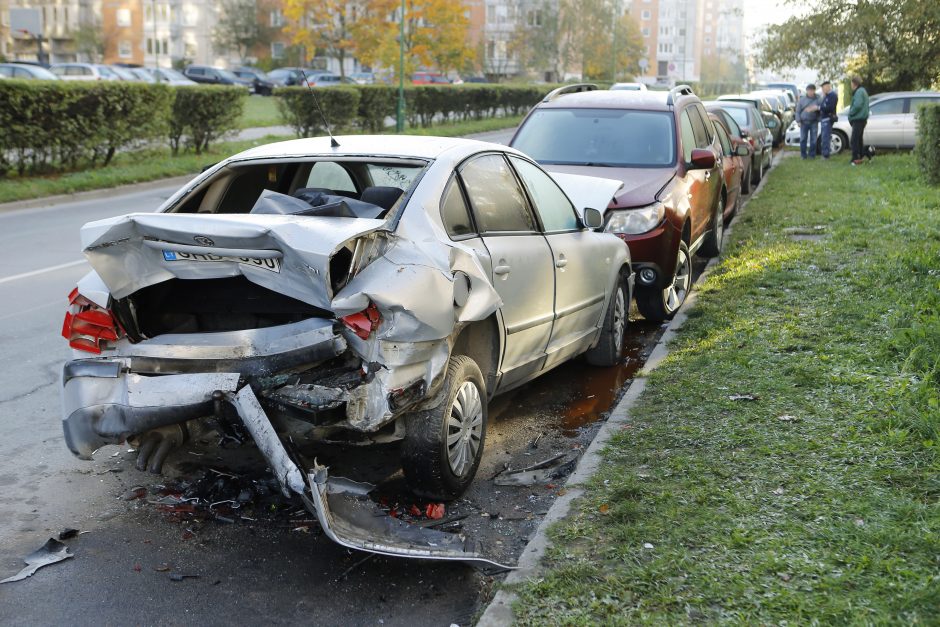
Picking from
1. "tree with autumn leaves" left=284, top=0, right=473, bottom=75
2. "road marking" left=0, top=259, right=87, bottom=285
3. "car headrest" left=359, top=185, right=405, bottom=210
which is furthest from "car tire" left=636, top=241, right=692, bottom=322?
"tree with autumn leaves" left=284, top=0, right=473, bottom=75

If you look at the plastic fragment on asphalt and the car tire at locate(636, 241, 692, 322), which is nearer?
the plastic fragment on asphalt

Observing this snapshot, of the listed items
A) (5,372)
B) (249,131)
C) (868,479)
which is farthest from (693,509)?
(249,131)

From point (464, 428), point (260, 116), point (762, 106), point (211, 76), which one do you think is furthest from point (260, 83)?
point (464, 428)

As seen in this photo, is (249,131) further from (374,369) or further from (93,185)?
(374,369)

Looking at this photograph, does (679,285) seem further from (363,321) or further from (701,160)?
(363,321)

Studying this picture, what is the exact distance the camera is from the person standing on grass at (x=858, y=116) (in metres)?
22.8

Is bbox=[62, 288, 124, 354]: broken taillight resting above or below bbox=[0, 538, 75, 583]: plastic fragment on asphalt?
above

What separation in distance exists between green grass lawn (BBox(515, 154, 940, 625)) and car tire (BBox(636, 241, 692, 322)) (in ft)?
1.15

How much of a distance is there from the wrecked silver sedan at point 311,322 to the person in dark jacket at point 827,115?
2158cm

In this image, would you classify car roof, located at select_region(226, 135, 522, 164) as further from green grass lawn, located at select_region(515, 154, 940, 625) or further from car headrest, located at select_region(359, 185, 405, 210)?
green grass lawn, located at select_region(515, 154, 940, 625)

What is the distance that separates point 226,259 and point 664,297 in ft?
17.2

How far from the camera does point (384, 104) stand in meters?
31.9

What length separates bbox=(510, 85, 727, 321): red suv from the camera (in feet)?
27.7

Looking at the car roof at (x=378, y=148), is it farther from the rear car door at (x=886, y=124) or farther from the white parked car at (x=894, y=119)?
the rear car door at (x=886, y=124)
